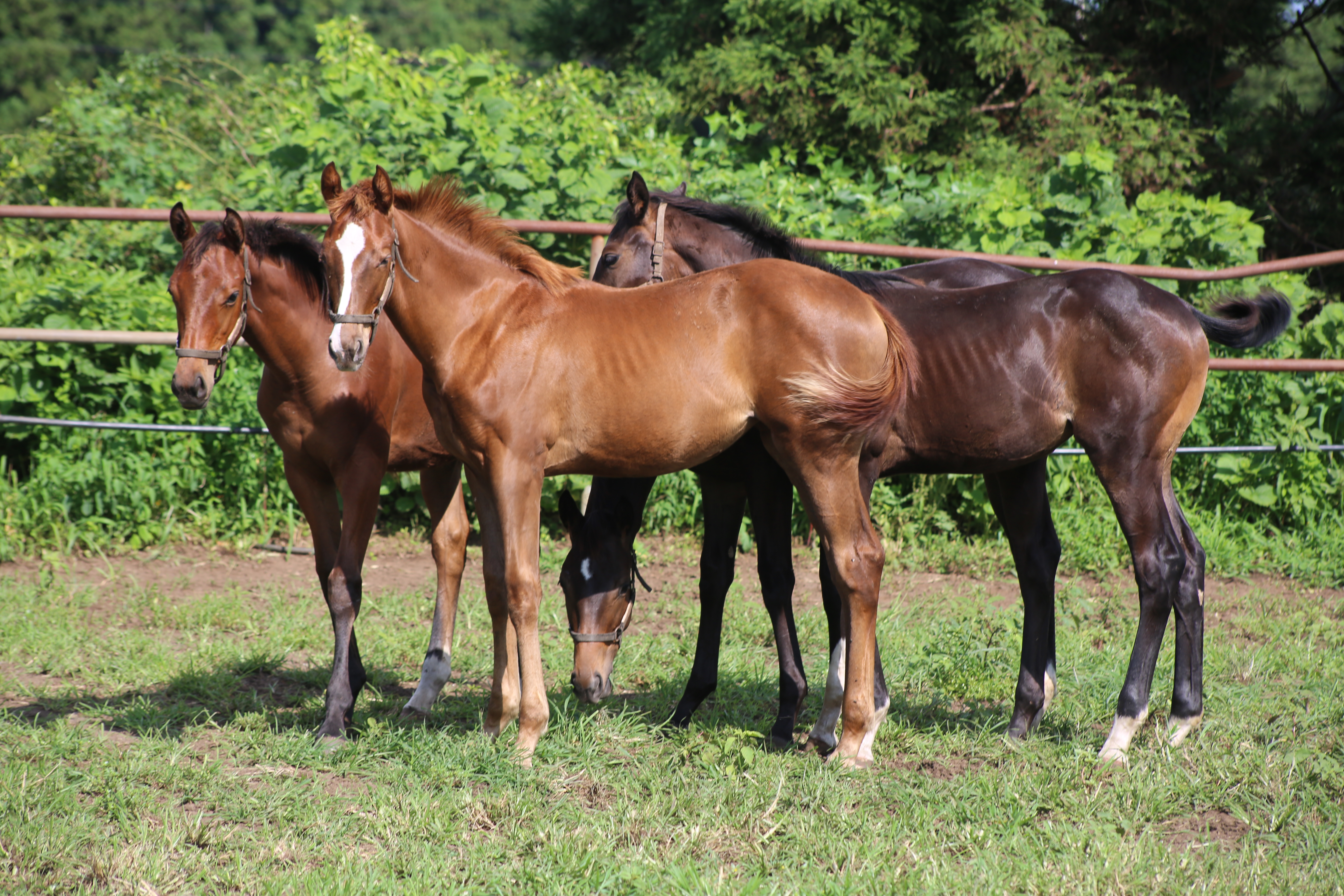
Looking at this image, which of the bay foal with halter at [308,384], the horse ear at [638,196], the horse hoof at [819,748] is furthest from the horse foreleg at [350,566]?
the horse hoof at [819,748]

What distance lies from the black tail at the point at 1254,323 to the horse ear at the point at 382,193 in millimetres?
2980

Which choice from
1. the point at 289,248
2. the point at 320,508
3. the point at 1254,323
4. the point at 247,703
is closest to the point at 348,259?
the point at 289,248

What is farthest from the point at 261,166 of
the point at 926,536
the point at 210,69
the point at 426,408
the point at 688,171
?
the point at 210,69

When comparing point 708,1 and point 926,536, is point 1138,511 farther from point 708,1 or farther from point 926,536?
point 708,1

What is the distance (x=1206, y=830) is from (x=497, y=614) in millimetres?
2295

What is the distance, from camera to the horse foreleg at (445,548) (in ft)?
14.3

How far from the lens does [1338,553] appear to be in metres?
6.17

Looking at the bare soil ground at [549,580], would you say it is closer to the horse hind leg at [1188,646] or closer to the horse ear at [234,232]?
the horse hind leg at [1188,646]

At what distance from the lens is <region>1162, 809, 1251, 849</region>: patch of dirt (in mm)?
3014

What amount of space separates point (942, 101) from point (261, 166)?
596cm

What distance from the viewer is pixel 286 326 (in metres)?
3.82

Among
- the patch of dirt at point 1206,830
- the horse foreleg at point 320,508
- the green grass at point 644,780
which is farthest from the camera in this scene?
the horse foreleg at point 320,508

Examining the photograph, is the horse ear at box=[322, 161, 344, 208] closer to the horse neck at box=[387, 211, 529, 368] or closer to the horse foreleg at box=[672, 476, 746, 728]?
the horse neck at box=[387, 211, 529, 368]

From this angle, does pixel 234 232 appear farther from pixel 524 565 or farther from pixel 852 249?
pixel 852 249
